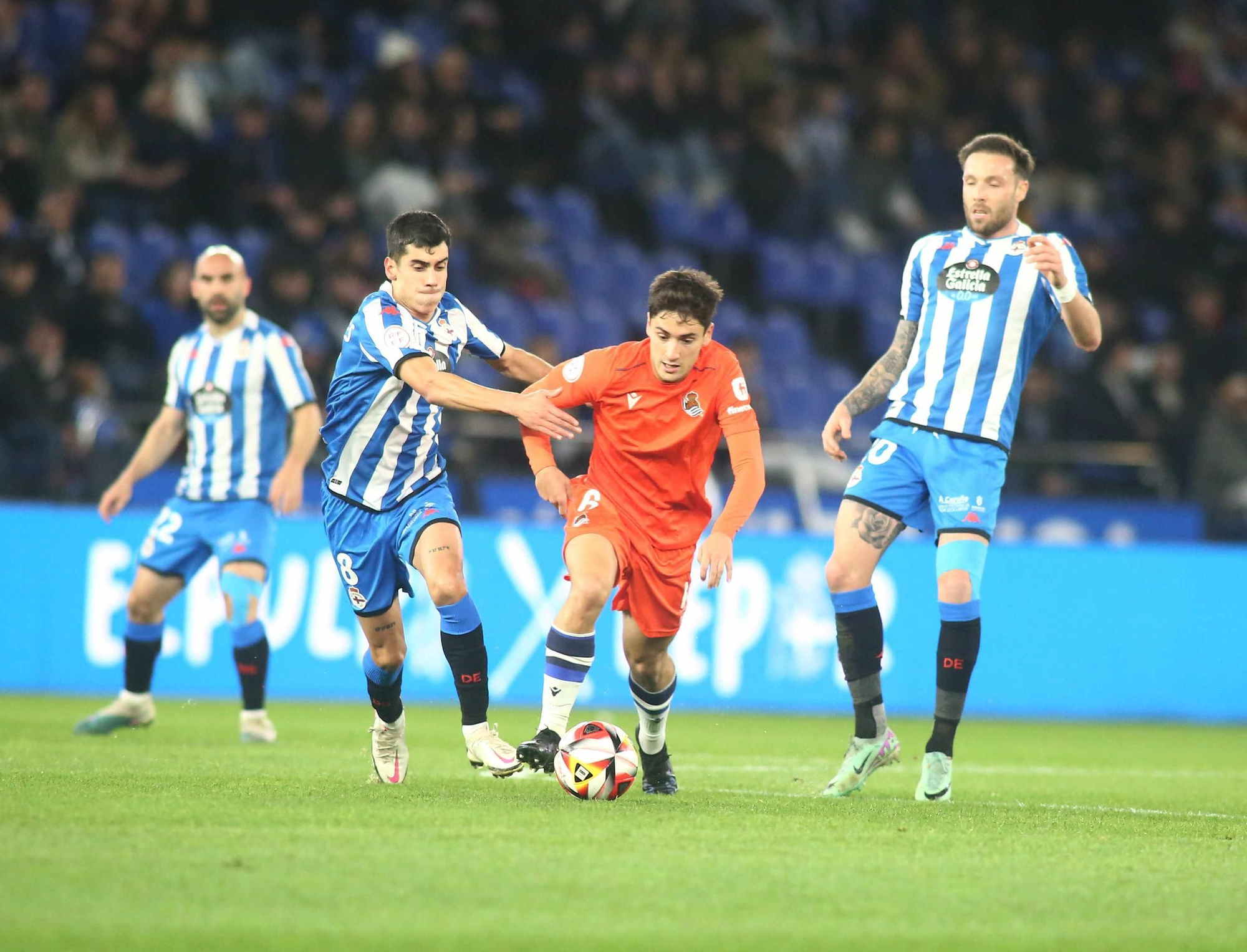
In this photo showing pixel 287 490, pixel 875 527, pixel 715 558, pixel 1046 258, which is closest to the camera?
pixel 715 558

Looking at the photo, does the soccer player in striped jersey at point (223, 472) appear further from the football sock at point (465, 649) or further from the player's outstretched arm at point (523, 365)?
the football sock at point (465, 649)

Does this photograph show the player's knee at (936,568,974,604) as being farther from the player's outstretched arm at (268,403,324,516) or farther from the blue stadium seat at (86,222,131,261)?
the blue stadium seat at (86,222,131,261)

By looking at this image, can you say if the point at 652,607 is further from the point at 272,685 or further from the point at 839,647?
the point at 272,685

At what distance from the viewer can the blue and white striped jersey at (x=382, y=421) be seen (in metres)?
6.16

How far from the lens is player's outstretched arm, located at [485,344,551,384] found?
21.4 feet

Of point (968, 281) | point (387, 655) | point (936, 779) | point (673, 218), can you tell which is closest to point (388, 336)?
point (387, 655)

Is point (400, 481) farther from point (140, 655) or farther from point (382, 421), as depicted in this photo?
point (140, 655)

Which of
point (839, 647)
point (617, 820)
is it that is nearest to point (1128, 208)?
point (839, 647)

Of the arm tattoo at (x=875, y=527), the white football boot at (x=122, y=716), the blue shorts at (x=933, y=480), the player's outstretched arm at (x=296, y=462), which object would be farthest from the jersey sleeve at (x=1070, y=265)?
the white football boot at (x=122, y=716)

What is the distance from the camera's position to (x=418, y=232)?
6008 mm

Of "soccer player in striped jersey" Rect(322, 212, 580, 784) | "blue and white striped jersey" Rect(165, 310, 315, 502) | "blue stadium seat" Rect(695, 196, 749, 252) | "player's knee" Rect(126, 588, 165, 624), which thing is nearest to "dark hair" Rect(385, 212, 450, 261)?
"soccer player in striped jersey" Rect(322, 212, 580, 784)

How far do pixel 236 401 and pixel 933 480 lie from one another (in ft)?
12.8

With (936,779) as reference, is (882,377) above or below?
above

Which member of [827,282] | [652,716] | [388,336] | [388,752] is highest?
[827,282]
